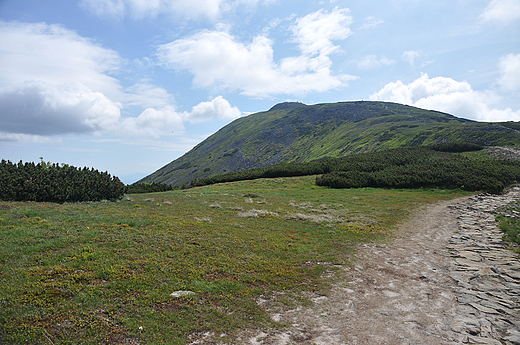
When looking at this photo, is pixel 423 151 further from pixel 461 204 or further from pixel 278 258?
pixel 278 258

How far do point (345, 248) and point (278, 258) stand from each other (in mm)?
4758

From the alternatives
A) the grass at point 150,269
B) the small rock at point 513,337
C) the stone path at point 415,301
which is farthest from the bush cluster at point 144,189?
the small rock at point 513,337

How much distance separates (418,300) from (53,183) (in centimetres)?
2503

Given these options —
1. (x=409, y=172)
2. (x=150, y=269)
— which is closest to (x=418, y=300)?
(x=150, y=269)

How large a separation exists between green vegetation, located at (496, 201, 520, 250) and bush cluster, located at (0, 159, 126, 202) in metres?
30.3

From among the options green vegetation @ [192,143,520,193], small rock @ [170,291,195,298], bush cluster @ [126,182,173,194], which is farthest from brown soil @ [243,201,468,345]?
bush cluster @ [126,182,173,194]

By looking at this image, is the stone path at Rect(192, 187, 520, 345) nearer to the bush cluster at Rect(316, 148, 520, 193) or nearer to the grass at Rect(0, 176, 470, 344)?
the grass at Rect(0, 176, 470, 344)

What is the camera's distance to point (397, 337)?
691 cm

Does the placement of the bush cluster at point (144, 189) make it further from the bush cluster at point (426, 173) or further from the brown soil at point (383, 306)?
the brown soil at point (383, 306)

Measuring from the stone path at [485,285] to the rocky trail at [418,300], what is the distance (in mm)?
25

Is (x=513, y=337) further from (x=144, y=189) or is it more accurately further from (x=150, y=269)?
(x=144, y=189)

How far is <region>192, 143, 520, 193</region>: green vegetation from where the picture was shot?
3519cm

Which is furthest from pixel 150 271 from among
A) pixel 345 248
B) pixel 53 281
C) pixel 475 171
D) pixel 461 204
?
pixel 475 171

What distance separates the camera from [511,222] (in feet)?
58.7
